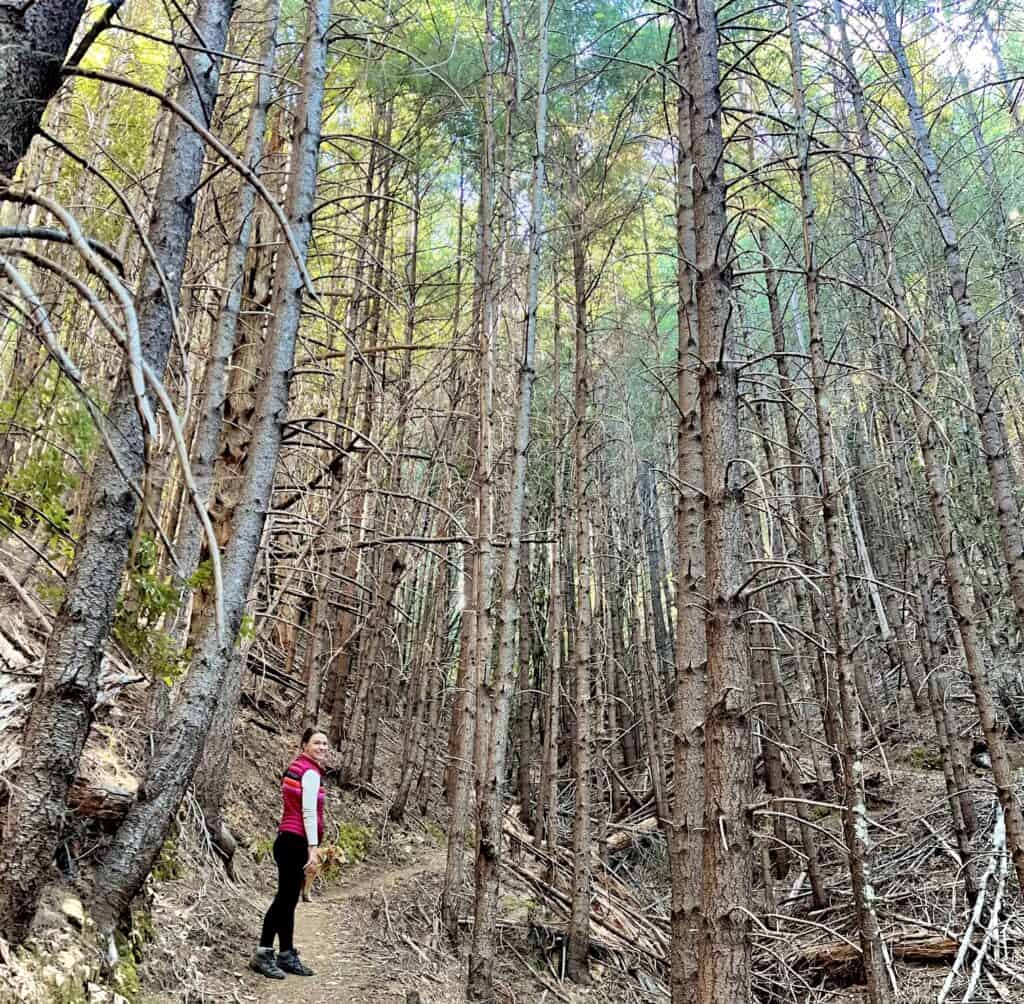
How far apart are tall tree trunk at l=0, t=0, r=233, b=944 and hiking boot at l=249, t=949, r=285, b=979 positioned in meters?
1.99

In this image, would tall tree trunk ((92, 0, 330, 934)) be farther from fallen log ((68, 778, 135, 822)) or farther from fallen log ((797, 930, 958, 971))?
fallen log ((797, 930, 958, 971))

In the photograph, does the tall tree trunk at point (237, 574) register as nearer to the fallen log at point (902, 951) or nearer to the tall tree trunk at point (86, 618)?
the tall tree trunk at point (86, 618)

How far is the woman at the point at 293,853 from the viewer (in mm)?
4195

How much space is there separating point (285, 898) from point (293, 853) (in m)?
0.23

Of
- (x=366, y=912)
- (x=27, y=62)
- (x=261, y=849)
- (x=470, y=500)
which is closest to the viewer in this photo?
(x=27, y=62)

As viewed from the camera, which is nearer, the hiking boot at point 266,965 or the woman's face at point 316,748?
the hiking boot at point 266,965

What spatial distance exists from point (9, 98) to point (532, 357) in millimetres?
4138

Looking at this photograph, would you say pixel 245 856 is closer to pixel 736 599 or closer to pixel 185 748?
pixel 185 748

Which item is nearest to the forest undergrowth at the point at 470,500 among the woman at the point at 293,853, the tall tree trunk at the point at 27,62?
the tall tree trunk at the point at 27,62

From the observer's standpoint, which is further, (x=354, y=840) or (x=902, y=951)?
(x=354, y=840)

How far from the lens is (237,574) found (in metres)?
3.41

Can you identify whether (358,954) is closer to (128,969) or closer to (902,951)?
(128,969)

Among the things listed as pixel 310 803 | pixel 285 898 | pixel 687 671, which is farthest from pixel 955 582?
pixel 285 898

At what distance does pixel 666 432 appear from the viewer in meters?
11.9
